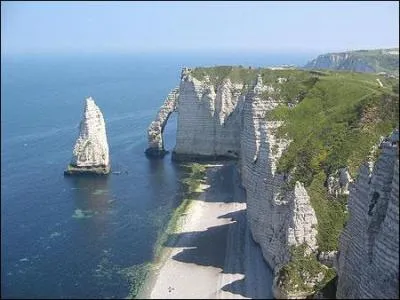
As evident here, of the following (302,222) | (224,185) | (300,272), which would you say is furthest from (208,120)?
(300,272)

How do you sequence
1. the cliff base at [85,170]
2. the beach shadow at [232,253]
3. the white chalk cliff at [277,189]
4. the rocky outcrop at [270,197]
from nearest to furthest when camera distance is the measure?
the white chalk cliff at [277,189], the rocky outcrop at [270,197], the beach shadow at [232,253], the cliff base at [85,170]

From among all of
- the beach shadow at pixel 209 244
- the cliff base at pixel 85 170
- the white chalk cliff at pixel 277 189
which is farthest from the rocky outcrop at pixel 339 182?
the cliff base at pixel 85 170

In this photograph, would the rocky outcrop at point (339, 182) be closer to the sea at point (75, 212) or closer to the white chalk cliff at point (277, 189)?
the white chalk cliff at point (277, 189)

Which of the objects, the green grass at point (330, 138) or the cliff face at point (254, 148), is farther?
the green grass at point (330, 138)

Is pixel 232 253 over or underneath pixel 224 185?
underneath

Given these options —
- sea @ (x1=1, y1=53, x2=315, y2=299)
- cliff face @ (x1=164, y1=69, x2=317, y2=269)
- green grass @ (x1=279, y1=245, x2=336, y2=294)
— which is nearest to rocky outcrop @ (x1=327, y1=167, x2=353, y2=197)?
cliff face @ (x1=164, y1=69, x2=317, y2=269)

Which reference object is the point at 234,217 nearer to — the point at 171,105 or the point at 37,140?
the point at 171,105

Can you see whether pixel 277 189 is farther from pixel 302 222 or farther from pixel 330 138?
pixel 302 222
